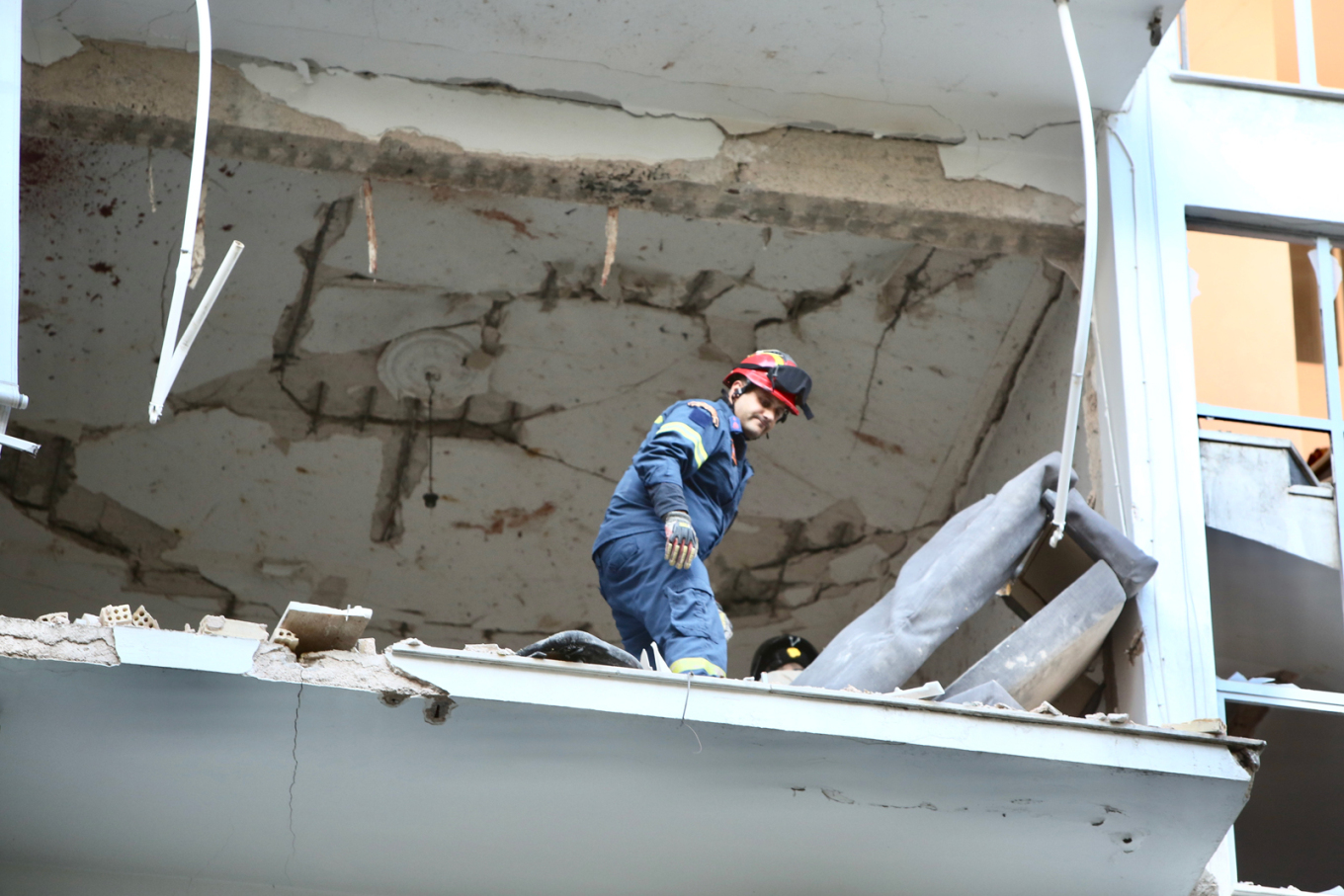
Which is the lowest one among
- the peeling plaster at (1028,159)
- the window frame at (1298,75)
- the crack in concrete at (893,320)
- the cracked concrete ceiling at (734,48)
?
the crack in concrete at (893,320)

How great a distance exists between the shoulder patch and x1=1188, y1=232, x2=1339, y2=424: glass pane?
2.06m

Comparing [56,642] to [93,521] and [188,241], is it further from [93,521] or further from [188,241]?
[93,521]

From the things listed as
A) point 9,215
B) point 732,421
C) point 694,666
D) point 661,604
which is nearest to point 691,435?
point 732,421

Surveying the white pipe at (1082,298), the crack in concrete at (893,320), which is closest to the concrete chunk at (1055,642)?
the white pipe at (1082,298)

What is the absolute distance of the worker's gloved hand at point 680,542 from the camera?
16.5 ft

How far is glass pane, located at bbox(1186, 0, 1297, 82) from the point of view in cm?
680

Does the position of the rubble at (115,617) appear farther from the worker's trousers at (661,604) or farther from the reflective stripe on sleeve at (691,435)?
the reflective stripe on sleeve at (691,435)

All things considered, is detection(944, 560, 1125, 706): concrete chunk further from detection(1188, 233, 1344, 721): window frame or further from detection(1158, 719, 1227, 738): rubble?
detection(1158, 719, 1227, 738): rubble

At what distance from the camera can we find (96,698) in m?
4.12

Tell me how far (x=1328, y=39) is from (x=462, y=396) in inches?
182

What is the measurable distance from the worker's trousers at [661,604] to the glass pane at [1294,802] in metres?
3.60

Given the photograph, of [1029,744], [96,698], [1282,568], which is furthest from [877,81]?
[96,698]

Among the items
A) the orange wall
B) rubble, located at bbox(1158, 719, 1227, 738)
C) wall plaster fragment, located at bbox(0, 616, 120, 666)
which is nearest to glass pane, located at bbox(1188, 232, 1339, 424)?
the orange wall

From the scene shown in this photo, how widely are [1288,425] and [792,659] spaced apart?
2.51 metres
